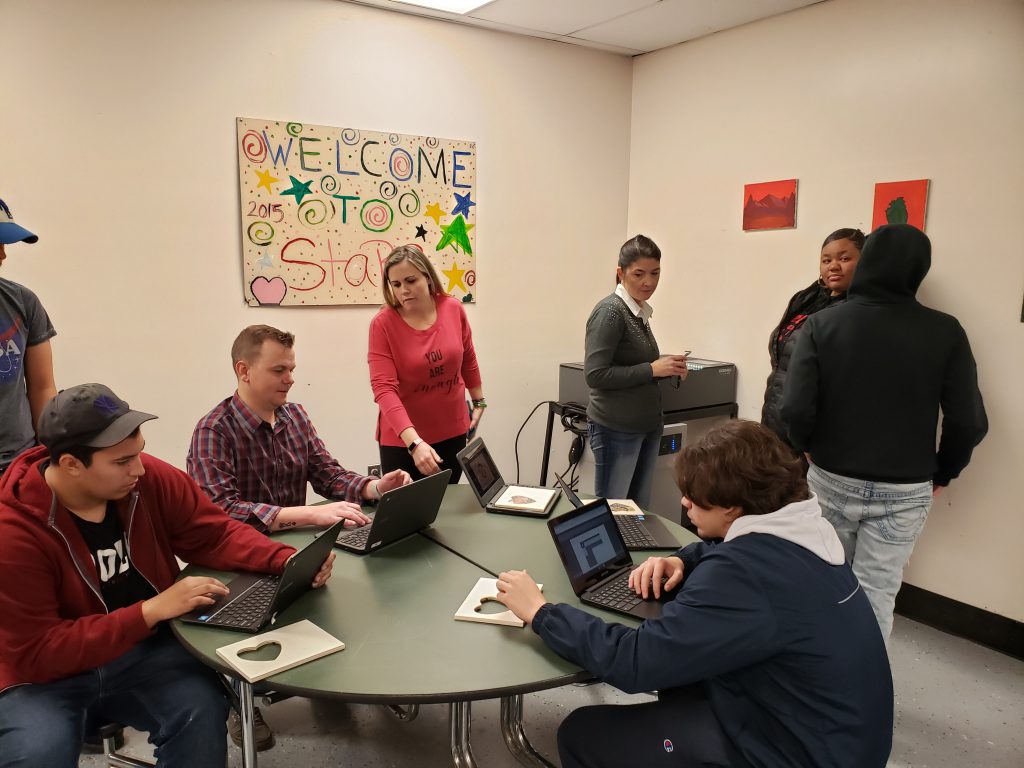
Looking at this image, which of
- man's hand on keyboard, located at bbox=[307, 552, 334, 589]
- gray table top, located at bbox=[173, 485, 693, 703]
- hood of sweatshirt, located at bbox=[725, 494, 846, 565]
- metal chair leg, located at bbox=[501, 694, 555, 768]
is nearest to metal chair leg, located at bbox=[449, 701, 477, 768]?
metal chair leg, located at bbox=[501, 694, 555, 768]

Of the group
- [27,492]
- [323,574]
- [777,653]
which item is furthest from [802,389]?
[27,492]

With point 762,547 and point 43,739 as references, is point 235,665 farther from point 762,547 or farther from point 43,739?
point 762,547

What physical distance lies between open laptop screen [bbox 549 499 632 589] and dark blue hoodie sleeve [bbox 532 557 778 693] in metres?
0.25

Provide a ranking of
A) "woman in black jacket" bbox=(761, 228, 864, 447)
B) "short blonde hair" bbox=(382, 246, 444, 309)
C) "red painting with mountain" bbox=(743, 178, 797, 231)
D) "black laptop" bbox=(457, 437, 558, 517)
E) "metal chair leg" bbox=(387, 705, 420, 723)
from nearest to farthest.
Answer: "black laptop" bbox=(457, 437, 558, 517) → "metal chair leg" bbox=(387, 705, 420, 723) → "short blonde hair" bbox=(382, 246, 444, 309) → "woman in black jacket" bbox=(761, 228, 864, 447) → "red painting with mountain" bbox=(743, 178, 797, 231)

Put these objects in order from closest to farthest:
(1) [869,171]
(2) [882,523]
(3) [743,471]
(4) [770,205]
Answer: (3) [743,471] → (2) [882,523] → (1) [869,171] → (4) [770,205]

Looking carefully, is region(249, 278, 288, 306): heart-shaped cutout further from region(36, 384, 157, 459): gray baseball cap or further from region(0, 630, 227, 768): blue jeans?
region(0, 630, 227, 768): blue jeans

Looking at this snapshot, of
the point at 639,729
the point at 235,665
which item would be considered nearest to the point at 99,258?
the point at 235,665

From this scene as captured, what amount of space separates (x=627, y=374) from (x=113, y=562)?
6.15ft

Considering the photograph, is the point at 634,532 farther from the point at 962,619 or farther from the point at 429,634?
the point at 962,619

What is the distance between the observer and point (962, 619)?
2.90 metres

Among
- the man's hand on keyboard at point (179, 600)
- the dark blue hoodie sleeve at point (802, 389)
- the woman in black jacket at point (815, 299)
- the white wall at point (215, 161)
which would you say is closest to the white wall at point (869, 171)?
the woman in black jacket at point (815, 299)

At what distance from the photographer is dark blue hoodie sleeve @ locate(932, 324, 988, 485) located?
6.80ft

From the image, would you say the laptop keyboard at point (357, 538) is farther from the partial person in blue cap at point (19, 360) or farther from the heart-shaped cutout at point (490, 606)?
the partial person in blue cap at point (19, 360)

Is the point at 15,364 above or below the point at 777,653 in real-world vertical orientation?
above
